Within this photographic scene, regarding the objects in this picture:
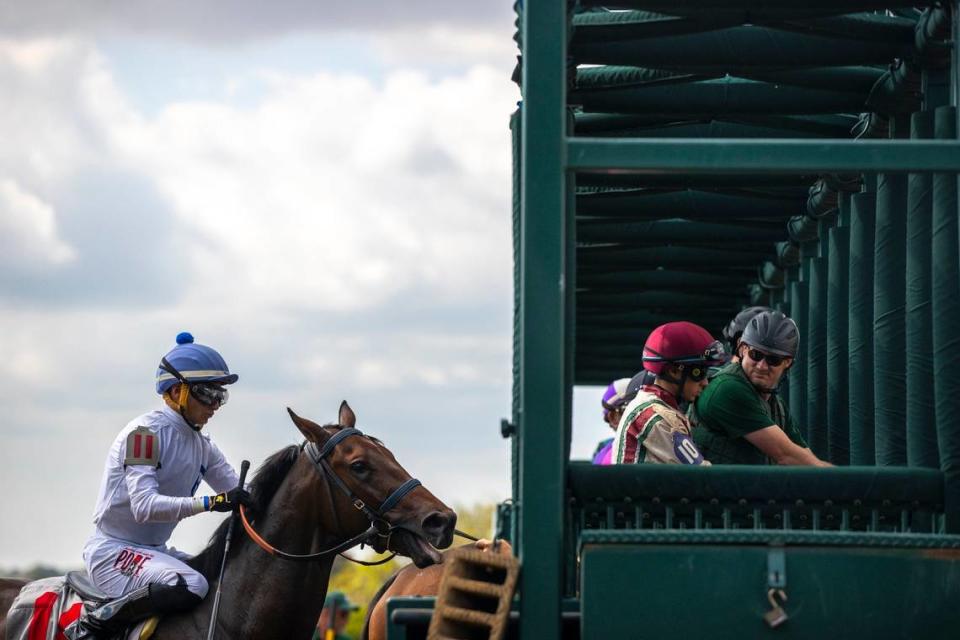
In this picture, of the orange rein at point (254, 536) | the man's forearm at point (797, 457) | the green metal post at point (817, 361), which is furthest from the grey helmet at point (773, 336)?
the orange rein at point (254, 536)

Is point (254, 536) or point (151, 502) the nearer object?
point (151, 502)

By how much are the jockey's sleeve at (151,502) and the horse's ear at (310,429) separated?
674mm

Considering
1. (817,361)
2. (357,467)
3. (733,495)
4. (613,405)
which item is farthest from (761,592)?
(613,405)

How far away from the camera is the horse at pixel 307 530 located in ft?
22.9

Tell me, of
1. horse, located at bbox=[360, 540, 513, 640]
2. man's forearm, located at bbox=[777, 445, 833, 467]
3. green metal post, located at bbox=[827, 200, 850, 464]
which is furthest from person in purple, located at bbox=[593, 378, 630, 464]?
man's forearm, located at bbox=[777, 445, 833, 467]

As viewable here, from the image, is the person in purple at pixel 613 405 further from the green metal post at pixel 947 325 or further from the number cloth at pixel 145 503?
the green metal post at pixel 947 325

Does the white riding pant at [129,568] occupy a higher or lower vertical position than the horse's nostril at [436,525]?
lower

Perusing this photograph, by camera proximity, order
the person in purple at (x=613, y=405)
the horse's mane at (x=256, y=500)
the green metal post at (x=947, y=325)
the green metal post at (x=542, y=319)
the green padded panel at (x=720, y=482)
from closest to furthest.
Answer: the green metal post at (x=542, y=319)
the green padded panel at (x=720, y=482)
the green metal post at (x=947, y=325)
the horse's mane at (x=256, y=500)
the person in purple at (x=613, y=405)

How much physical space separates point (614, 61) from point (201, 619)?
308 centimetres

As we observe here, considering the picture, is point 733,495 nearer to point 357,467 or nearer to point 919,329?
point 919,329

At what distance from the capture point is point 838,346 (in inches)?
284

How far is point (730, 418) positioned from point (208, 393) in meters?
2.69

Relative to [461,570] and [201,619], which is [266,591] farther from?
[461,570]

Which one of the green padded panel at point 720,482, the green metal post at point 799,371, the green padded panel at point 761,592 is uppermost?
the green metal post at point 799,371
